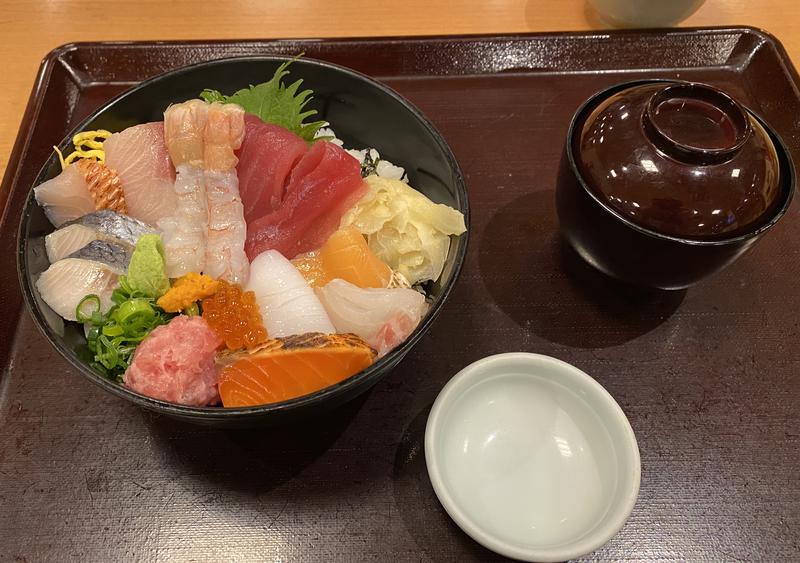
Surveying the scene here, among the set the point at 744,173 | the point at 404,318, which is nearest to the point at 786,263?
the point at 744,173

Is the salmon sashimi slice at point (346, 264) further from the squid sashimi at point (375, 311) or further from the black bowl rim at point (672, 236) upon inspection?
the black bowl rim at point (672, 236)

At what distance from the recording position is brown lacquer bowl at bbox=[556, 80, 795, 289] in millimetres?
1258

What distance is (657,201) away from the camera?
127cm

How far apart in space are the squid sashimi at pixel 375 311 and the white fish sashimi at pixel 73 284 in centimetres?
49

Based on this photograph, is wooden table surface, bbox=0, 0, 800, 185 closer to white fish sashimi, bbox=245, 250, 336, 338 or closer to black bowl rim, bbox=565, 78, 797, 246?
black bowl rim, bbox=565, 78, 797, 246

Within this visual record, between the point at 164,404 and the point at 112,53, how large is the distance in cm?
150

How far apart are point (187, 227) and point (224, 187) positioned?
131mm

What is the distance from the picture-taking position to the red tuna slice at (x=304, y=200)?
142 centimetres

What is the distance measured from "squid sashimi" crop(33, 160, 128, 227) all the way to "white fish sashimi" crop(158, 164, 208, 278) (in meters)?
0.15

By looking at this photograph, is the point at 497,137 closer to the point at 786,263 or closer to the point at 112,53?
the point at 786,263

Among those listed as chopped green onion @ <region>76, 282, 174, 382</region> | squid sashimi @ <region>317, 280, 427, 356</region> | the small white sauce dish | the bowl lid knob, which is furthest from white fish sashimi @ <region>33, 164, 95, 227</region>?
the bowl lid knob

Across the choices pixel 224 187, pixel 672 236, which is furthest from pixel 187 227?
pixel 672 236

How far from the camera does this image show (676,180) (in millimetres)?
1262

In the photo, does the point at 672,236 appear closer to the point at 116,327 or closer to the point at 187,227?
the point at 187,227
